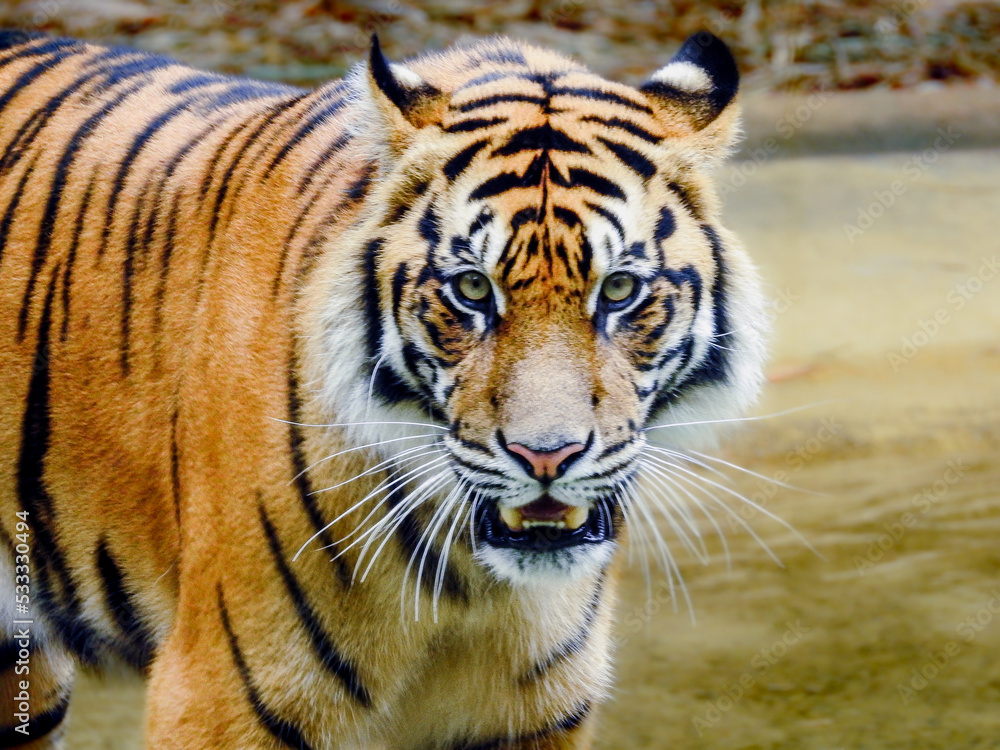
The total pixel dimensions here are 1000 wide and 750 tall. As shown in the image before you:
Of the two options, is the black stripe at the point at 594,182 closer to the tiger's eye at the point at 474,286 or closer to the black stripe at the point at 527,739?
the tiger's eye at the point at 474,286

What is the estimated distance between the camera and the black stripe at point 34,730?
102 inches

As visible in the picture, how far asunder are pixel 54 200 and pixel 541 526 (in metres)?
1.09

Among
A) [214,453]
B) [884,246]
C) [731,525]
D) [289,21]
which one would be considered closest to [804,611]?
[731,525]

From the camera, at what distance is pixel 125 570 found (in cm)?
214

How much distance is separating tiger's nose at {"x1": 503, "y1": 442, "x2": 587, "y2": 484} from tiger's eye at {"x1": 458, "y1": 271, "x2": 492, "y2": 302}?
0.21 m

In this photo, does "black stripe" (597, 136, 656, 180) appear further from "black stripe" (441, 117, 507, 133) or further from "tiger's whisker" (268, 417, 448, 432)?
"tiger's whisker" (268, 417, 448, 432)

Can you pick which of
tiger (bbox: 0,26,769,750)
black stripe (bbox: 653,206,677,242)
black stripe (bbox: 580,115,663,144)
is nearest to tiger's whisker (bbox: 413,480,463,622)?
tiger (bbox: 0,26,769,750)

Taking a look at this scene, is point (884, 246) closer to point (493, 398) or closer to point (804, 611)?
point (804, 611)

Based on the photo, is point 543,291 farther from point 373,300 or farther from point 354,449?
point 354,449

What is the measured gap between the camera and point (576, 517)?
5.82ft

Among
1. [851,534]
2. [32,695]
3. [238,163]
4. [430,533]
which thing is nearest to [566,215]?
[430,533]

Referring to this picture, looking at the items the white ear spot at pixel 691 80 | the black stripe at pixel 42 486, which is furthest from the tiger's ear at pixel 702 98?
the black stripe at pixel 42 486

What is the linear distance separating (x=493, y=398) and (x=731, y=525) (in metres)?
2.16

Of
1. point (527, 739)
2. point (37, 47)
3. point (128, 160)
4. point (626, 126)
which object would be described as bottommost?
point (527, 739)
